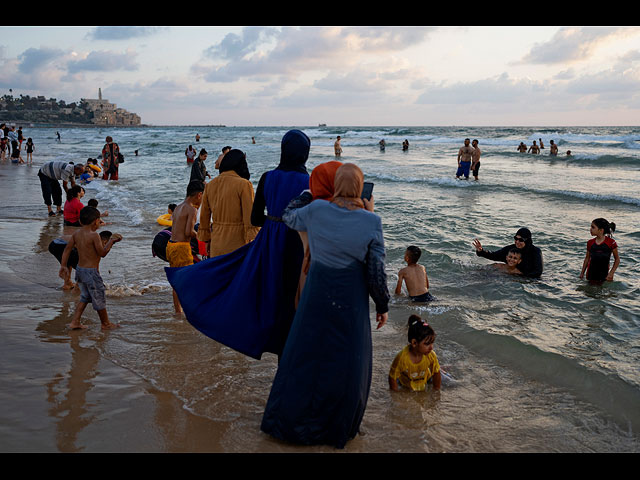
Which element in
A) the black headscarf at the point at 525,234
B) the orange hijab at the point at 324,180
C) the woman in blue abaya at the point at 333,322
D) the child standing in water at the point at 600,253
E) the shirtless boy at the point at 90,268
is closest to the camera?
the woman in blue abaya at the point at 333,322

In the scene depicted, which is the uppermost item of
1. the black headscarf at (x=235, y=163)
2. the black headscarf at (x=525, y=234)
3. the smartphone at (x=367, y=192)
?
→ the black headscarf at (x=235, y=163)

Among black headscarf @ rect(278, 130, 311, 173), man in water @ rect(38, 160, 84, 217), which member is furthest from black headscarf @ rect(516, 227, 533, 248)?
man in water @ rect(38, 160, 84, 217)

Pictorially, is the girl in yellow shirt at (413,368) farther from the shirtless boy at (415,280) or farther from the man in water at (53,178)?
the man in water at (53,178)

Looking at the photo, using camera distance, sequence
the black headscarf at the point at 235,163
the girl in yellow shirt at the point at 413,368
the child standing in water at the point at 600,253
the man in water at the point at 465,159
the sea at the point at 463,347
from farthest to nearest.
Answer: the man in water at the point at 465,159 < the child standing in water at the point at 600,253 < the black headscarf at the point at 235,163 < the girl in yellow shirt at the point at 413,368 < the sea at the point at 463,347

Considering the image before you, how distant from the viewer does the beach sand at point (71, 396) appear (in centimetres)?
314

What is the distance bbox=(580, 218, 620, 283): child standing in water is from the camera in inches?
284

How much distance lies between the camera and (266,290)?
3666 mm

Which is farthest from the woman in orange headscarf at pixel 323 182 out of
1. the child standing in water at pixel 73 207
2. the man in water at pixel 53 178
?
the man in water at pixel 53 178

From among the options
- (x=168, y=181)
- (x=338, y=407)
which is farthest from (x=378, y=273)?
(x=168, y=181)

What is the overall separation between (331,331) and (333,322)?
0.18 feet

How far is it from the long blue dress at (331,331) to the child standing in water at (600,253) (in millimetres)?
5482

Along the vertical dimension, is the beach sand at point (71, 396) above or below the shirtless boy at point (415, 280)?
below

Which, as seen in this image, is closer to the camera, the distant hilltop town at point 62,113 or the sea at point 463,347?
A: the sea at point 463,347

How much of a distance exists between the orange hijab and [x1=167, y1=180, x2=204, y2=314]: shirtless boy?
257cm
